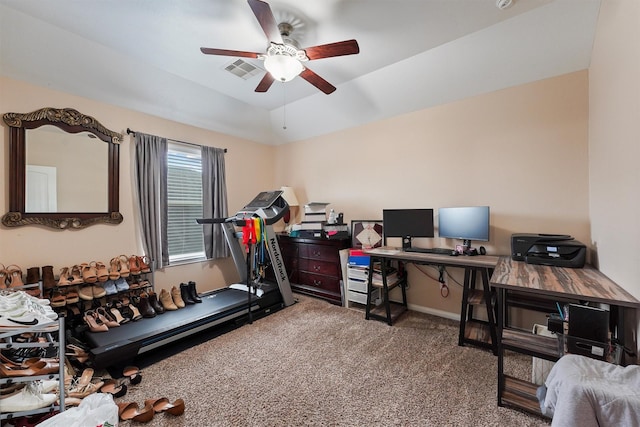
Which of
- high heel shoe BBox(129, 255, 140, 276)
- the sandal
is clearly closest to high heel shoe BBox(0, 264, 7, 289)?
the sandal

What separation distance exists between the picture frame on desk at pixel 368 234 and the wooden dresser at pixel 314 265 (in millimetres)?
198

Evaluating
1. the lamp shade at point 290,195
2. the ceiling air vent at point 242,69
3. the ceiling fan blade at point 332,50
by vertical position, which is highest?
the ceiling air vent at point 242,69

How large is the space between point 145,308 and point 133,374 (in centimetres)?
77

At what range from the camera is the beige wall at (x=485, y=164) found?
7.96 ft

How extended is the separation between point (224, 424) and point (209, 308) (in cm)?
146

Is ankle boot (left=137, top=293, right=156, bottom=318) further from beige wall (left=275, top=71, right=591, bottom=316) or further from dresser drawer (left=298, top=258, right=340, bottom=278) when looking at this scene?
beige wall (left=275, top=71, right=591, bottom=316)

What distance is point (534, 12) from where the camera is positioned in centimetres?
206

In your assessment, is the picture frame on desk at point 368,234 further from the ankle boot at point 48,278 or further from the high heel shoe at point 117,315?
the ankle boot at point 48,278

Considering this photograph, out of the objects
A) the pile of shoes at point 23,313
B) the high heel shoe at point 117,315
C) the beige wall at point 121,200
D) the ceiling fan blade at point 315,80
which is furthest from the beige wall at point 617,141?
the beige wall at point 121,200

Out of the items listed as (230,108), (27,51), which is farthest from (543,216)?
(27,51)

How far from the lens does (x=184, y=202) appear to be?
12.1 ft

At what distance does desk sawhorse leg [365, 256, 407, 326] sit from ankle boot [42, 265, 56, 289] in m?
3.15

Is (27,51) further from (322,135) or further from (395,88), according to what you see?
(395,88)

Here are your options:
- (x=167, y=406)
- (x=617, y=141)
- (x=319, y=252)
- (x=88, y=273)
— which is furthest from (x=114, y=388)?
(x=617, y=141)
